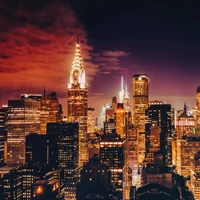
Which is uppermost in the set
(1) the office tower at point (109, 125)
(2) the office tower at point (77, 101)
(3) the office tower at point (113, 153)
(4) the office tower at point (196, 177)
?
(2) the office tower at point (77, 101)

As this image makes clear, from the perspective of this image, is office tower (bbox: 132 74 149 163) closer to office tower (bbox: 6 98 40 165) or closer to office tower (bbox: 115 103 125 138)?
office tower (bbox: 115 103 125 138)

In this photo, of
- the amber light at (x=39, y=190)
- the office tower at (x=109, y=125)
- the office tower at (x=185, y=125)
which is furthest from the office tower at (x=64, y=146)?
the office tower at (x=185, y=125)

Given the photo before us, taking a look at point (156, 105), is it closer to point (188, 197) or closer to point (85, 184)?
point (188, 197)

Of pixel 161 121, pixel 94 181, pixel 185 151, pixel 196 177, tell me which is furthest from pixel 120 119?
pixel 94 181

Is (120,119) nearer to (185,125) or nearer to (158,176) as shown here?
(185,125)

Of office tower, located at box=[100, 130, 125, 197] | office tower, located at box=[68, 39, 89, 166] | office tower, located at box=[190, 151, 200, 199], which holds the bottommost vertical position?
office tower, located at box=[190, 151, 200, 199]

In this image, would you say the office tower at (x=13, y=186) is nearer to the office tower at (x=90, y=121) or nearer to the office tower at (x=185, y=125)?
the office tower at (x=90, y=121)

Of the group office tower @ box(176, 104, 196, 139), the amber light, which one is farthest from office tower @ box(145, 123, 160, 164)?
the amber light
